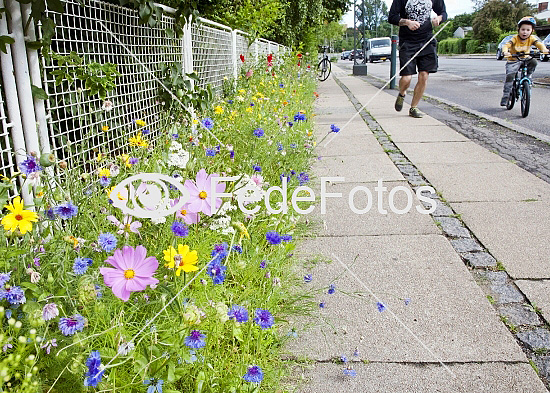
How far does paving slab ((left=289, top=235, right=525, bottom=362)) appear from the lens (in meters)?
2.03

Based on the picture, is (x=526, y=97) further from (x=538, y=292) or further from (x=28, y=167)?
→ (x=28, y=167)

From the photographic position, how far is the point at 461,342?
2.07 meters

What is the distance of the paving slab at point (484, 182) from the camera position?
4066 mm

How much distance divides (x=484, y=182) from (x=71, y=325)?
388cm

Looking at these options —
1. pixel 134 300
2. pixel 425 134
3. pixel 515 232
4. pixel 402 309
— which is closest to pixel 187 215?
pixel 134 300

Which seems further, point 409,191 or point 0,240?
point 409,191

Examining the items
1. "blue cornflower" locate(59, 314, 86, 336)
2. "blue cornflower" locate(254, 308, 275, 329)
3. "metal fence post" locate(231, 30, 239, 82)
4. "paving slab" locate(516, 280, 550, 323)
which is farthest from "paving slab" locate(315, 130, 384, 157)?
"blue cornflower" locate(59, 314, 86, 336)

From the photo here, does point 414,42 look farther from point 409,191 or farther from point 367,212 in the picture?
point 367,212

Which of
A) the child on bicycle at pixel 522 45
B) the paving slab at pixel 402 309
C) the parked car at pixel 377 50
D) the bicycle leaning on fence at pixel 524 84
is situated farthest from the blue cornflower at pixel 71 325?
the parked car at pixel 377 50

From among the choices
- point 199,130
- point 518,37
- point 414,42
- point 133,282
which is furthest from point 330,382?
point 518,37

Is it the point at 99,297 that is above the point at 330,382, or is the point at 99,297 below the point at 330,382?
above

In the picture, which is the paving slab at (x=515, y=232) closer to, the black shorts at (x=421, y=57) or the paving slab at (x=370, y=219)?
the paving slab at (x=370, y=219)

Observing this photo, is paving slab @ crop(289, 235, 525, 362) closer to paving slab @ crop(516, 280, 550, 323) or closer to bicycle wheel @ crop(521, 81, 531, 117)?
paving slab @ crop(516, 280, 550, 323)

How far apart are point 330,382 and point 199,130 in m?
2.64
